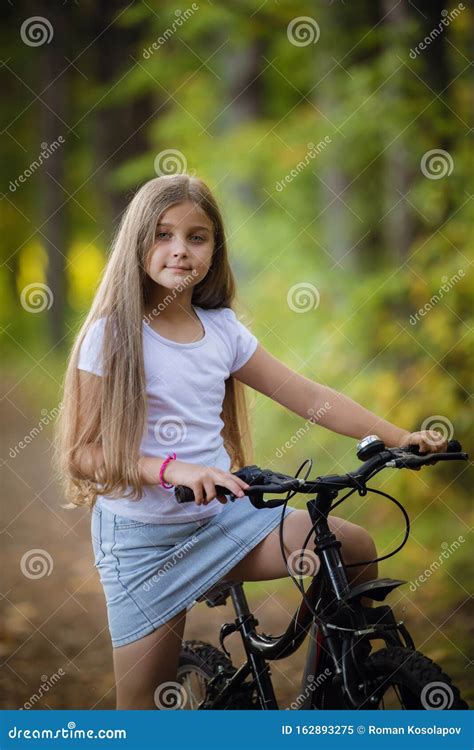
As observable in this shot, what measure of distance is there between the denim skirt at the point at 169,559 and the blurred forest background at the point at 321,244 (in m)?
0.86

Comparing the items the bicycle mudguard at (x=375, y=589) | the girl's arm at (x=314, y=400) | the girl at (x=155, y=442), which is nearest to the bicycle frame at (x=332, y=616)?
the bicycle mudguard at (x=375, y=589)

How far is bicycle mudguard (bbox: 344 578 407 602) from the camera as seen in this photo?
2092mm

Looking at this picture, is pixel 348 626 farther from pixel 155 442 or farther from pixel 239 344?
pixel 239 344

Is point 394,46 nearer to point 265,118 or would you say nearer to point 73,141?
point 265,118

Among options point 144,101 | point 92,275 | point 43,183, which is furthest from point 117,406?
point 92,275

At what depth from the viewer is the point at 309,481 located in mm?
2166

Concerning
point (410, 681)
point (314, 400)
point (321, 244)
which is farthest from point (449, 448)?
point (321, 244)

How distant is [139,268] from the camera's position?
2482 millimetres

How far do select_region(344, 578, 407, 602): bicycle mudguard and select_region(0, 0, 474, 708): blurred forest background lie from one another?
3.84 ft

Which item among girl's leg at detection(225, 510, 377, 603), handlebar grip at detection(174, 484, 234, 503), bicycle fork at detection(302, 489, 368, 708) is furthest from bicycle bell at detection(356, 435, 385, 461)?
handlebar grip at detection(174, 484, 234, 503)

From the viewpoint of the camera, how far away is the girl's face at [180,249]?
8.02 feet

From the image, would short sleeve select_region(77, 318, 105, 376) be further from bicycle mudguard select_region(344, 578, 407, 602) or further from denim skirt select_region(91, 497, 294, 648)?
bicycle mudguard select_region(344, 578, 407, 602)

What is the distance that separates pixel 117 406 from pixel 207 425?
27cm

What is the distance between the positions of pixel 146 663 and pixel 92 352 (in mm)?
780
